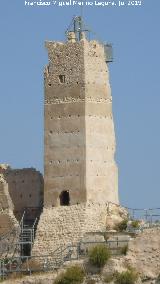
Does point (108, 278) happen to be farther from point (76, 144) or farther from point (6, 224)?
point (6, 224)

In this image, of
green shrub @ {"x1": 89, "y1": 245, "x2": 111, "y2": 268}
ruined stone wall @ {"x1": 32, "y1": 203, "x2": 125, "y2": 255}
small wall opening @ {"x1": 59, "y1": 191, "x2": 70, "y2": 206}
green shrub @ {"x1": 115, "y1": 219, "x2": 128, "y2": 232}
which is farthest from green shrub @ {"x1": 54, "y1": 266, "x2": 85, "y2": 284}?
small wall opening @ {"x1": 59, "y1": 191, "x2": 70, "y2": 206}

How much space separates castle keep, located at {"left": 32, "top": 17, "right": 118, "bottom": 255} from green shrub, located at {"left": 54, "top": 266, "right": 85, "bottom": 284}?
3860 mm

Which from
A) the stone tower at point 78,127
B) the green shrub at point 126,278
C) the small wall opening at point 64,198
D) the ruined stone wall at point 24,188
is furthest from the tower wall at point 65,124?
the green shrub at point 126,278

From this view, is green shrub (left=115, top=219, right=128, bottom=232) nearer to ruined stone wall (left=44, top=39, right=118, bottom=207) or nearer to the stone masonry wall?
ruined stone wall (left=44, top=39, right=118, bottom=207)

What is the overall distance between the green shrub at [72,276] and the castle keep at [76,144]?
12.7 ft

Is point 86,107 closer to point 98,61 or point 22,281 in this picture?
point 98,61

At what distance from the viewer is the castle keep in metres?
60.3

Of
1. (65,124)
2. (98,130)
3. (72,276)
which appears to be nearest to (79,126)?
(65,124)

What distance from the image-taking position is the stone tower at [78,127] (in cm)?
6062

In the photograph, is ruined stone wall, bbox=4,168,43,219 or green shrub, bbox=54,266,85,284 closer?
green shrub, bbox=54,266,85,284

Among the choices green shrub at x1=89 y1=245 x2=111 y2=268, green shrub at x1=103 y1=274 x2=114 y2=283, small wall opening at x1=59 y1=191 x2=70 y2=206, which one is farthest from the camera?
small wall opening at x1=59 y1=191 x2=70 y2=206

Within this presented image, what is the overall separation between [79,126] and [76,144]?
77cm

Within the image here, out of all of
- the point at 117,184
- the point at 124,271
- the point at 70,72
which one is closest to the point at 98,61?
the point at 70,72

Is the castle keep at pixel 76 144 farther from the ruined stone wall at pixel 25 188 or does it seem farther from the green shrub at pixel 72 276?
the green shrub at pixel 72 276
